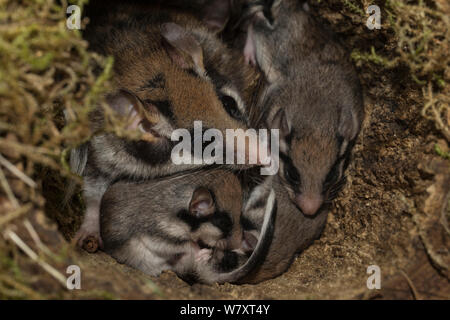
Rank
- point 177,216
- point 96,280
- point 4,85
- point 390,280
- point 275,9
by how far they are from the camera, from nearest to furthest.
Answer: point 4,85 < point 96,280 < point 390,280 < point 177,216 < point 275,9

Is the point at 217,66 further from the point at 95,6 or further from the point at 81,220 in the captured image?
the point at 81,220

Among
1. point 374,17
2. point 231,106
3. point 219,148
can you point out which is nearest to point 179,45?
point 231,106

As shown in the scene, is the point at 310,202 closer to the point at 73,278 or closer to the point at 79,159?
the point at 79,159

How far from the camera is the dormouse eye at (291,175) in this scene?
371cm

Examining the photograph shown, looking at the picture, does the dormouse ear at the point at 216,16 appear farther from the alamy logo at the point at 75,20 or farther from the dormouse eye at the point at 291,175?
the alamy logo at the point at 75,20

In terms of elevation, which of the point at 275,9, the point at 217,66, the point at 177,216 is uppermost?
the point at 275,9

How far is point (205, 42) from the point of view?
161 inches

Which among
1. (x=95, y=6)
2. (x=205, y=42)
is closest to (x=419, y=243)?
(x=205, y=42)

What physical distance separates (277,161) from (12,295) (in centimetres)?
237

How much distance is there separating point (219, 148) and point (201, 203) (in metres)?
0.47

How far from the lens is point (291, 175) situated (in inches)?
148

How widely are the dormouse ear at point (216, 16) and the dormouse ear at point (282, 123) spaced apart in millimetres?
1095

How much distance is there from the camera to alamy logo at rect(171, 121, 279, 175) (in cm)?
328

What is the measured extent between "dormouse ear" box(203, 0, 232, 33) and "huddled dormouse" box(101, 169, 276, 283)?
1455mm
